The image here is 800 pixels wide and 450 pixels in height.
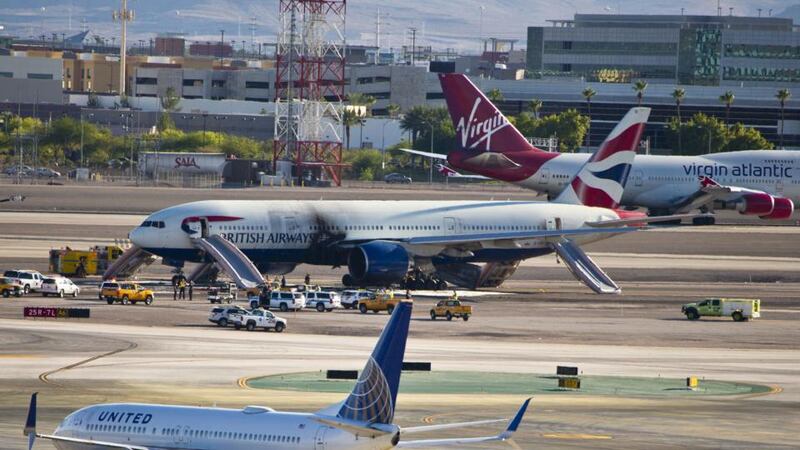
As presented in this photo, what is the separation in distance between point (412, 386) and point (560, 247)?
37031mm

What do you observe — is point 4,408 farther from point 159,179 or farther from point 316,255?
point 159,179

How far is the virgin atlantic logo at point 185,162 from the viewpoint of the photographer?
195875 millimetres

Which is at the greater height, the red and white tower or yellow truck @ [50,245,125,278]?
the red and white tower

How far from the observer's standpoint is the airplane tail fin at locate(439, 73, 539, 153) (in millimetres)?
113500

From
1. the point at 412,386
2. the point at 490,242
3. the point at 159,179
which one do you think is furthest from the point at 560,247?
the point at 159,179

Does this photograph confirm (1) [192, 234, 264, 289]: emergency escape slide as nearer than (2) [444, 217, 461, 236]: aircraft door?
Yes

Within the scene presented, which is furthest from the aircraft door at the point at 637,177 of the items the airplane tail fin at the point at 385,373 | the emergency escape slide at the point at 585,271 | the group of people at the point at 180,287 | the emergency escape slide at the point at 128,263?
the airplane tail fin at the point at 385,373

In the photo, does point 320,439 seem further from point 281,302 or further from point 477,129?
point 477,129

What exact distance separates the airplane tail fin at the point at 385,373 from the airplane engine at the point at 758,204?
93185mm

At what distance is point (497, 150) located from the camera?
Result: 11888cm

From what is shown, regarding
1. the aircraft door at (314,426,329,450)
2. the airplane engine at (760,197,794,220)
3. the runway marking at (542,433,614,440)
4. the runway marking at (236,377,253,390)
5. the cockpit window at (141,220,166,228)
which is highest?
the aircraft door at (314,426,329,450)

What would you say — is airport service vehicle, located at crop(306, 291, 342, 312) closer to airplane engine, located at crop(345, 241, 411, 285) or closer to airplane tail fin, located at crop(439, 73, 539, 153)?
airplane engine, located at crop(345, 241, 411, 285)

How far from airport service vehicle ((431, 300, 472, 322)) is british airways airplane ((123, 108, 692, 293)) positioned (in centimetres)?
996

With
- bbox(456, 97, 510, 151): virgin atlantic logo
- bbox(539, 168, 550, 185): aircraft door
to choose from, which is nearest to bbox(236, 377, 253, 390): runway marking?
bbox(456, 97, 510, 151): virgin atlantic logo
